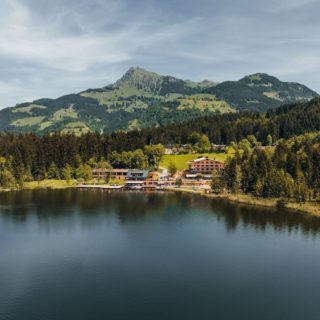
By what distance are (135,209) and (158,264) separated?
48253 millimetres

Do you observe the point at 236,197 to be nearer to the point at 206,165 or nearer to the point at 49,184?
the point at 206,165

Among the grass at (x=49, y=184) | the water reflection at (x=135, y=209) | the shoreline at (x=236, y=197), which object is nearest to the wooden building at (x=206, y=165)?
the shoreline at (x=236, y=197)

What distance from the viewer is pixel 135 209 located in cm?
10769

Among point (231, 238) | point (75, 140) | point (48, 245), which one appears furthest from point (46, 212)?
point (75, 140)

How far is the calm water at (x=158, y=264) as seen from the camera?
1790 inches

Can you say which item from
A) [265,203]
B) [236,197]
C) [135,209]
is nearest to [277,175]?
[265,203]

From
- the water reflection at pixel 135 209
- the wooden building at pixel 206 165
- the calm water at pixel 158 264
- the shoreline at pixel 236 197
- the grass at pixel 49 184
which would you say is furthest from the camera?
the wooden building at pixel 206 165

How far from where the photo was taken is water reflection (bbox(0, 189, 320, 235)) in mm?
87938

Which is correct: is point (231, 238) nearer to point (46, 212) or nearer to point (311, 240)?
point (311, 240)

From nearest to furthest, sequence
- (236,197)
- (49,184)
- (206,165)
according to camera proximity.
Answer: (236,197)
(49,184)
(206,165)

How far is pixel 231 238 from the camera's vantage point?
7631 cm

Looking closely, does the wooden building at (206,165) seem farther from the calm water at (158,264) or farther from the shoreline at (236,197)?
the calm water at (158,264)

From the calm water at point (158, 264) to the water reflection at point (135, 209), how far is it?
0.48m

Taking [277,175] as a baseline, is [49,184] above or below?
below
